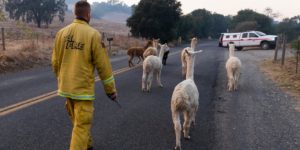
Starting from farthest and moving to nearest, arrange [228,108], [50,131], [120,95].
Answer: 1. [120,95]
2. [228,108]
3. [50,131]

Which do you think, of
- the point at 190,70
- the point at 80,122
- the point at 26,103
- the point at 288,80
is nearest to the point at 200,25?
the point at 288,80

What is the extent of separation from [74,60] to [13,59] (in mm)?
14106

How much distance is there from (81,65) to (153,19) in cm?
4401

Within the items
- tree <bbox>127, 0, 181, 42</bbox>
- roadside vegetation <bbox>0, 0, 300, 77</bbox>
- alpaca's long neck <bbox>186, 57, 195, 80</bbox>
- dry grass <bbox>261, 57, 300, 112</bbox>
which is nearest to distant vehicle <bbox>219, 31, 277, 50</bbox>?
roadside vegetation <bbox>0, 0, 300, 77</bbox>

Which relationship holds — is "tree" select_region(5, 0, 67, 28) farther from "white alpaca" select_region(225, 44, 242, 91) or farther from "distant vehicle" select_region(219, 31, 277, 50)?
"white alpaca" select_region(225, 44, 242, 91)

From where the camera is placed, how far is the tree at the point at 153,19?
48.0m

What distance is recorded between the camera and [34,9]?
242 ft

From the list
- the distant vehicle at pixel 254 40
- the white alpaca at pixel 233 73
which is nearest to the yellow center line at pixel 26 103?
the white alpaca at pixel 233 73

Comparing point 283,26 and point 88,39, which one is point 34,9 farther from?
point 88,39

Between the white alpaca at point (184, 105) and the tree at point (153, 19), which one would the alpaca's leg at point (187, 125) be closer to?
the white alpaca at point (184, 105)

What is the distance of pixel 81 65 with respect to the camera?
474 cm

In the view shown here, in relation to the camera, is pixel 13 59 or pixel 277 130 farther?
pixel 13 59

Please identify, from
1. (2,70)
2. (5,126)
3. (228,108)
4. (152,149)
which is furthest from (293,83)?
(2,70)

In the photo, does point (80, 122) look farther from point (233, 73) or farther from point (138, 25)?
point (138, 25)
